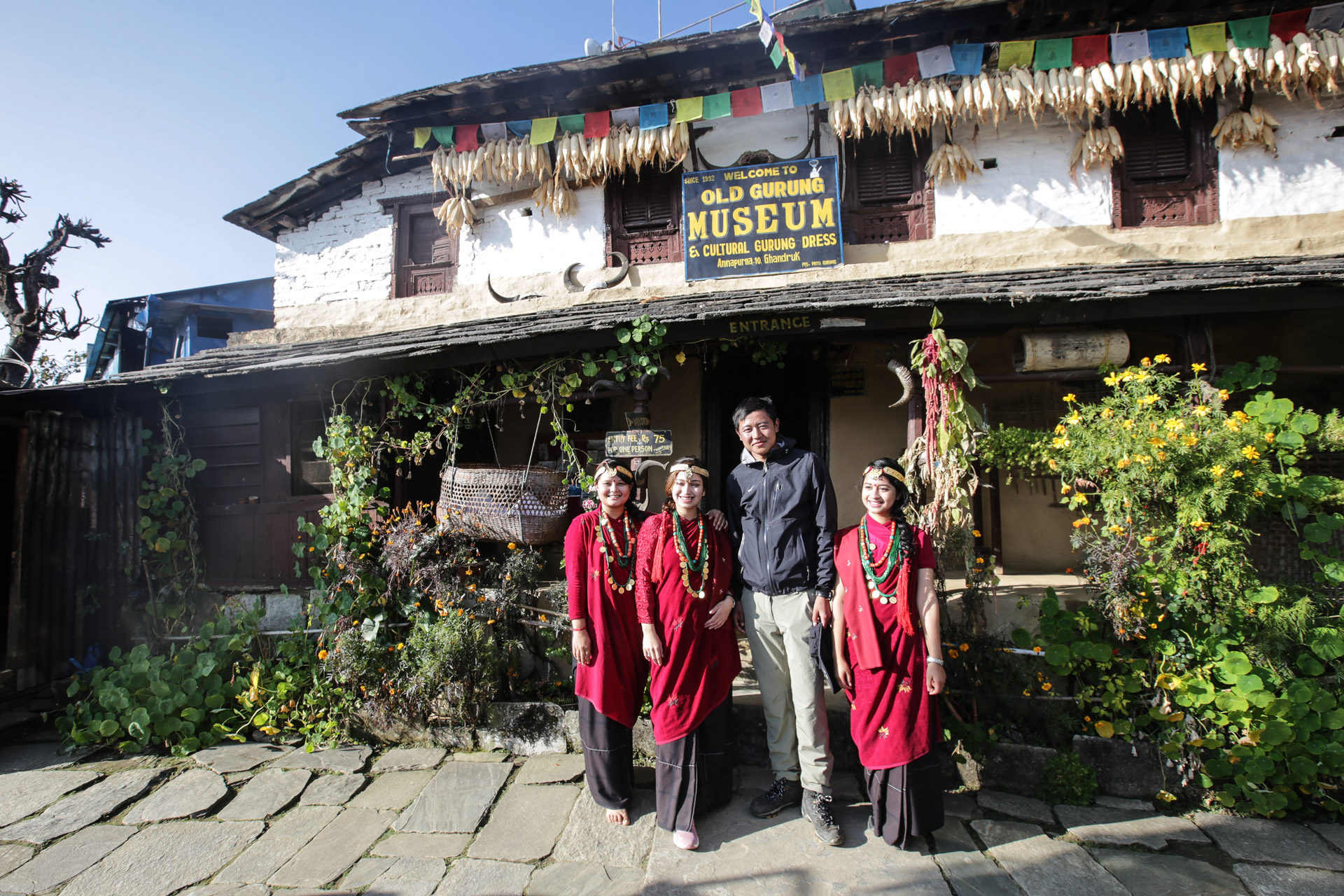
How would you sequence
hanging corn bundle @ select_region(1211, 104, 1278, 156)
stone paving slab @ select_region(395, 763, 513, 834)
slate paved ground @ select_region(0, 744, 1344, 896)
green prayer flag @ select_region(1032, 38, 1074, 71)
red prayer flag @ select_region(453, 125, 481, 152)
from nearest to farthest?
1. slate paved ground @ select_region(0, 744, 1344, 896)
2. stone paving slab @ select_region(395, 763, 513, 834)
3. hanging corn bundle @ select_region(1211, 104, 1278, 156)
4. green prayer flag @ select_region(1032, 38, 1074, 71)
5. red prayer flag @ select_region(453, 125, 481, 152)

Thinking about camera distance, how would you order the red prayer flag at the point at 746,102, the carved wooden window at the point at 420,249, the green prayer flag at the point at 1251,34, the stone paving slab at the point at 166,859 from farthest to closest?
the carved wooden window at the point at 420,249
the red prayer flag at the point at 746,102
the green prayer flag at the point at 1251,34
the stone paving slab at the point at 166,859

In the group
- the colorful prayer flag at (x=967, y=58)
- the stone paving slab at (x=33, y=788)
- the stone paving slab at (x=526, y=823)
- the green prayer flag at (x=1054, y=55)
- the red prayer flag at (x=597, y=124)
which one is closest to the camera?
the stone paving slab at (x=526, y=823)

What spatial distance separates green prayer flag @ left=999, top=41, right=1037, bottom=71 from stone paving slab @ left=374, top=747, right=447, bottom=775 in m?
7.61

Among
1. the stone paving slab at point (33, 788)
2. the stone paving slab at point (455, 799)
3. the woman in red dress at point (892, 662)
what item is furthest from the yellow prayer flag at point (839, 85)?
the stone paving slab at point (33, 788)

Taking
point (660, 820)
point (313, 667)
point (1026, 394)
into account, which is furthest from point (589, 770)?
point (1026, 394)

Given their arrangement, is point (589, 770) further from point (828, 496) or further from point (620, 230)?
point (620, 230)

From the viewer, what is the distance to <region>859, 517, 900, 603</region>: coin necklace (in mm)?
2970

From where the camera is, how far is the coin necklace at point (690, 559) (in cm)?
315

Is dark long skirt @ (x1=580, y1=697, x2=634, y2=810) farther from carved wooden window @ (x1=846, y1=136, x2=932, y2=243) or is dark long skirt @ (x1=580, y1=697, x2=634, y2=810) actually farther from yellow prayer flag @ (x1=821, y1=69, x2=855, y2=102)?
yellow prayer flag @ (x1=821, y1=69, x2=855, y2=102)

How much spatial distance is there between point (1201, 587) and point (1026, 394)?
12.5 ft

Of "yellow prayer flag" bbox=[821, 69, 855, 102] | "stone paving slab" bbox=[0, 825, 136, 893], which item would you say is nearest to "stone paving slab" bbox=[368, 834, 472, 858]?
"stone paving slab" bbox=[0, 825, 136, 893]

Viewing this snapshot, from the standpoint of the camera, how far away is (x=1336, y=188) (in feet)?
18.7

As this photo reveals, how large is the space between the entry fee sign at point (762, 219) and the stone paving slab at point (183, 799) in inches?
223

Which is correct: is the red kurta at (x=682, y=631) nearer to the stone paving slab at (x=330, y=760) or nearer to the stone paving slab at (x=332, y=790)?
the stone paving slab at (x=332, y=790)
